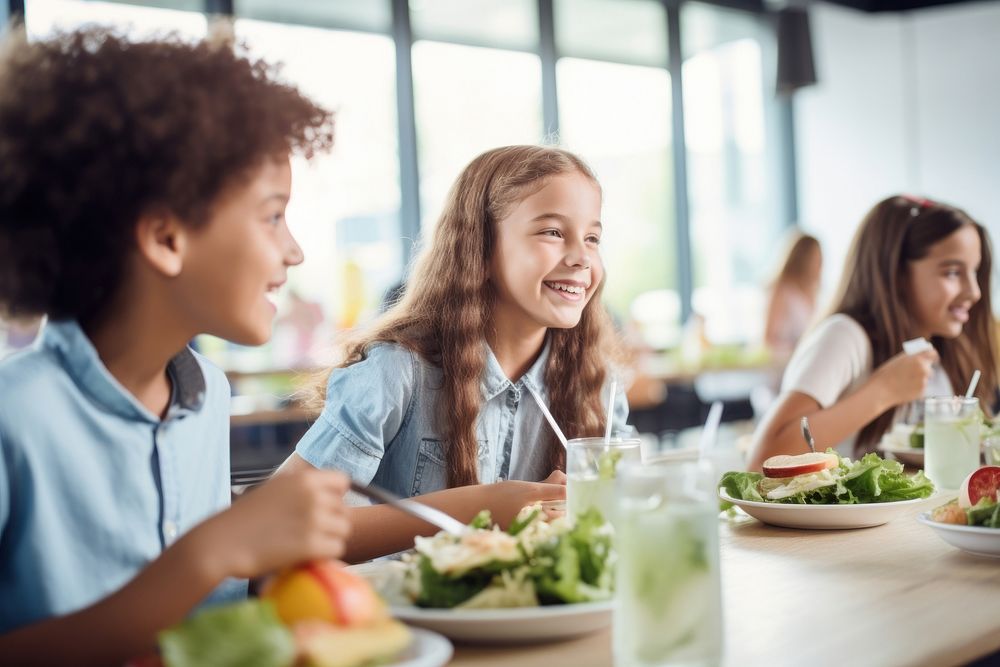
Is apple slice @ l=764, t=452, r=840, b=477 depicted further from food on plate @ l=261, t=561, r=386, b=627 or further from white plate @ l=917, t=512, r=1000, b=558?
food on plate @ l=261, t=561, r=386, b=627

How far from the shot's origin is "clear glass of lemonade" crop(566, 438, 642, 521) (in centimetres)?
128

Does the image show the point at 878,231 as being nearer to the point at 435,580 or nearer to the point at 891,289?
the point at 891,289

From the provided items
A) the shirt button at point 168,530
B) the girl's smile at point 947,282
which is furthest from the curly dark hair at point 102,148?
the girl's smile at point 947,282

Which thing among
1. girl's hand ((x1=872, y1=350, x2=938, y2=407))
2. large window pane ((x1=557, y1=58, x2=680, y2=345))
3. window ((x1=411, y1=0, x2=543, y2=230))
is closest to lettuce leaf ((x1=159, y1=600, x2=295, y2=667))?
girl's hand ((x1=872, y1=350, x2=938, y2=407))

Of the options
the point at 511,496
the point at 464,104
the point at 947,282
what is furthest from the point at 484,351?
the point at 464,104

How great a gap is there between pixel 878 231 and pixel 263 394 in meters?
3.15

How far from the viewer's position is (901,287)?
275cm

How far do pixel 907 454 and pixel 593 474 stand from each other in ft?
3.73

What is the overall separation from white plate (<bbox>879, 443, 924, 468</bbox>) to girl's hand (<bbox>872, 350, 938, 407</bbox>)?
205 millimetres

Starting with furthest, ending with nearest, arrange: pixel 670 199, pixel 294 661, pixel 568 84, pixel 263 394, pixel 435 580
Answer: pixel 670 199 → pixel 568 84 → pixel 263 394 → pixel 435 580 → pixel 294 661

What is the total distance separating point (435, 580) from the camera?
1.03m

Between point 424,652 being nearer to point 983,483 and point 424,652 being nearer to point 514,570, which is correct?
point 514,570

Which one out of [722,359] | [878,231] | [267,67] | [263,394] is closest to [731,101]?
[722,359]

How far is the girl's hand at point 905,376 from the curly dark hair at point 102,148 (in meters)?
1.74
